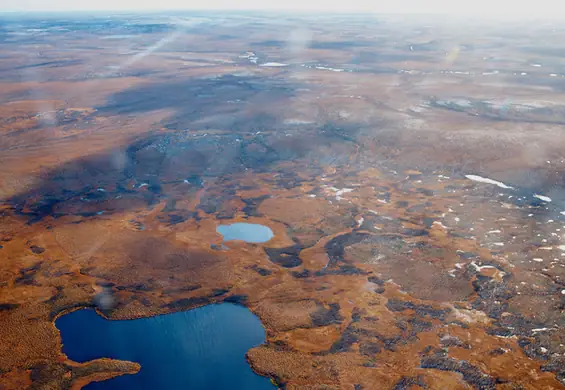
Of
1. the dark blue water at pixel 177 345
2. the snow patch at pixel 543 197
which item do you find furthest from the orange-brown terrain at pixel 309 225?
the dark blue water at pixel 177 345

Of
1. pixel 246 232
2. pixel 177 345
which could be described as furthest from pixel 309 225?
pixel 177 345

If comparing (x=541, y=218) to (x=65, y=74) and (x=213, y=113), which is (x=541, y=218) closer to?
(x=213, y=113)

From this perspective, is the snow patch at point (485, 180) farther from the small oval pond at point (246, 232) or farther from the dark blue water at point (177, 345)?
the dark blue water at point (177, 345)

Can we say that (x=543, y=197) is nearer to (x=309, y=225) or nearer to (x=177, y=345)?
(x=309, y=225)

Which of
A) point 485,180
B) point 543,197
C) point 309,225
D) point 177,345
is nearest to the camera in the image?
point 177,345

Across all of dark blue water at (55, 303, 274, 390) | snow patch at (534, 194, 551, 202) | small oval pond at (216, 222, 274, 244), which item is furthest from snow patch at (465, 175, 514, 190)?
dark blue water at (55, 303, 274, 390)

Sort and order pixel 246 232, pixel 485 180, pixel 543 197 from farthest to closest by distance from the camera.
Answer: pixel 485 180 < pixel 543 197 < pixel 246 232

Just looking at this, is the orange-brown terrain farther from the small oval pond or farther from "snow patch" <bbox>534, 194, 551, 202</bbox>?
the small oval pond
